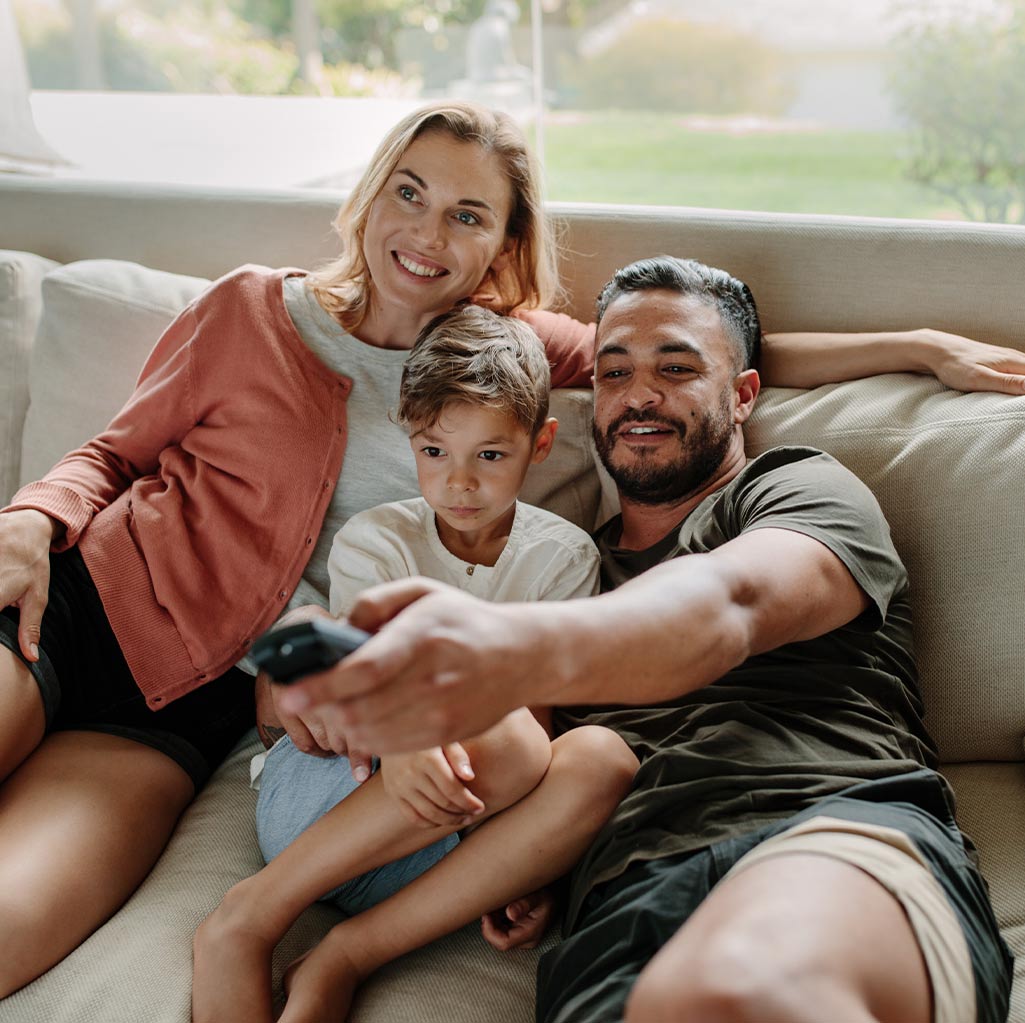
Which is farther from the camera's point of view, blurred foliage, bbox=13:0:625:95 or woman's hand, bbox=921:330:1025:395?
blurred foliage, bbox=13:0:625:95

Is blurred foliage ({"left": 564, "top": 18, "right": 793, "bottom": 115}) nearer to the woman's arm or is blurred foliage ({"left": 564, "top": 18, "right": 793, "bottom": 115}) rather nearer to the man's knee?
the woman's arm

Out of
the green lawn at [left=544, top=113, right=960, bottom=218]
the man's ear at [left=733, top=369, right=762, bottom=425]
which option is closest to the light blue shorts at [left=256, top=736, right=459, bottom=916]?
the man's ear at [left=733, top=369, right=762, bottom=425]

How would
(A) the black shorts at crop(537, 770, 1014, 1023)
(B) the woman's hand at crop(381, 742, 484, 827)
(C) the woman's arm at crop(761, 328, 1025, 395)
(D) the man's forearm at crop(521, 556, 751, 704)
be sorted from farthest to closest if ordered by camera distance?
(C) the woman's arm at crop(761, 328, 1025, 395)
(B) the woman's hand at crop(381, 742, 484, 827)
(A) the black shorts at crop(537, 770, 1014, 1023)
(D) the man's forearm at crop(521, 556, 751, 704)

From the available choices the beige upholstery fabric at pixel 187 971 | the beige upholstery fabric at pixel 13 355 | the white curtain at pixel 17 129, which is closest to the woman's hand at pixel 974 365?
the beige upholstery fabric at pixel 187 971

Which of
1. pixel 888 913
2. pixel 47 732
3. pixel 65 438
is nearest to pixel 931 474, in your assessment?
pixel 888 913

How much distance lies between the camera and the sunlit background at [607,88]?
3670 millimetres

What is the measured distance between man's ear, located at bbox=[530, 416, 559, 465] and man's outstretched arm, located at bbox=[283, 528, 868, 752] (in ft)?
1.57

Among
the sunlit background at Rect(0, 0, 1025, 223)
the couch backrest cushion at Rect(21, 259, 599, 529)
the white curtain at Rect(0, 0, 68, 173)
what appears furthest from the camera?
the sunlit background at Rect(0, 0, 1025, 223)

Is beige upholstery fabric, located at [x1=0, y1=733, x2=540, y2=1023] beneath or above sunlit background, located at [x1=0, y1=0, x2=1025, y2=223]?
beneath

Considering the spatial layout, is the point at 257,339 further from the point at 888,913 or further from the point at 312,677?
the point at 888,913

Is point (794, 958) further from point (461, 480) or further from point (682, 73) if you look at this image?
point (682, 73)

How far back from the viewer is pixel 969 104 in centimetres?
416

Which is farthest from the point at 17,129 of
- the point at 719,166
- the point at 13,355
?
the point at 719,166

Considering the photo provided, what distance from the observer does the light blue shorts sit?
4.17 feet
